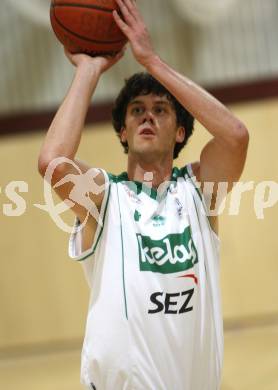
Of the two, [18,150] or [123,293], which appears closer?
[123,293]

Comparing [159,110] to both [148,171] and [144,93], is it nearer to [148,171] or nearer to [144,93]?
[144,93]

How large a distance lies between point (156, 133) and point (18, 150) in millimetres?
4584

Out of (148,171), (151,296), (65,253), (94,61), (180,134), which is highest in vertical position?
(94,61)

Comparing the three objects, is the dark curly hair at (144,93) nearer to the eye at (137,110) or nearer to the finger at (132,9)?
the eye at (137,110)

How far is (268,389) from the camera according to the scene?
4234 mm

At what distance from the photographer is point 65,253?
6895 millimetres

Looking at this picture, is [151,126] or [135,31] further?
[151,126]

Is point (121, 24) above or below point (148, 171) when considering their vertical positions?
above

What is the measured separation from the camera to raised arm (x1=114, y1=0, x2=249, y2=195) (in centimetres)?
251

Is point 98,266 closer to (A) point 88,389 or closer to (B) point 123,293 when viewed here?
(B) point 123,293

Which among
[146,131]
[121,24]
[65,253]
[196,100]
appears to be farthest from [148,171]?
[65,253]

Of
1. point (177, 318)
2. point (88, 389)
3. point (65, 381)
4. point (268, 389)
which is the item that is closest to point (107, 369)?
point (88, 389)

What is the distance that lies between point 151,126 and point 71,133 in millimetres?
424

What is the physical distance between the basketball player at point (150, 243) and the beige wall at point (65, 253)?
13.6 feet
